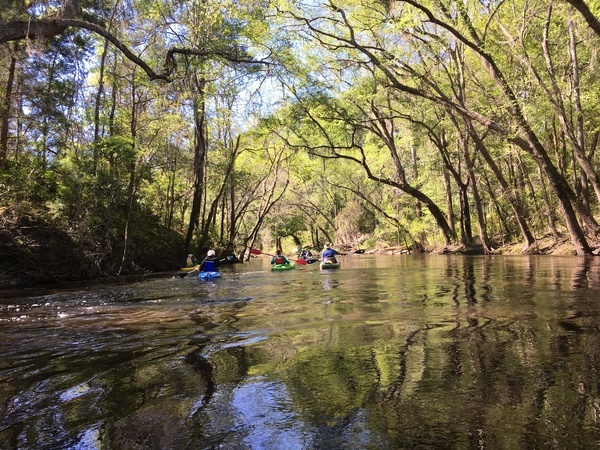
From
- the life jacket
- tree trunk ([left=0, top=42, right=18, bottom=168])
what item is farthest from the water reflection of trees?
tree trunk ([left=0, top=42, right=18, bottom=168])

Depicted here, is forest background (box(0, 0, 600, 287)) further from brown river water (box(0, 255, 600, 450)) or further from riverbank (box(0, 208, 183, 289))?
brown river water (box(0, 255, 600, 450))

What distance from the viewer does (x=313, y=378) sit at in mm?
3740

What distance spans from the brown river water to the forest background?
7390 mm

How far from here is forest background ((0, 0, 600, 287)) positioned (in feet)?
46.9

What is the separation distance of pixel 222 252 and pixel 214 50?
703 inches

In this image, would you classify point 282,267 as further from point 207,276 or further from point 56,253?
point 56,253

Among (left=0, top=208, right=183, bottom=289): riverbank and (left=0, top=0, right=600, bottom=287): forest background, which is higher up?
(left=0, top=0, right=600, bottom=287): forest background

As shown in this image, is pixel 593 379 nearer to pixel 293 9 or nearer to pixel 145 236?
pixel 293 9

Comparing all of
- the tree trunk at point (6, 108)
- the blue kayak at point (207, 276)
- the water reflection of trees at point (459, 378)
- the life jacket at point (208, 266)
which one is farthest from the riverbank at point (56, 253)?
the water reflection of trees at point (459, 378)

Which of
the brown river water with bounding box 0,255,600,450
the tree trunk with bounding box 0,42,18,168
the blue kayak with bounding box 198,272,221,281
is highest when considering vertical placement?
the tree trunk with bounding box 0,42,18,168

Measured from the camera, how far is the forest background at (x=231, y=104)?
14281mm

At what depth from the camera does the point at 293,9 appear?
1748 centimetres

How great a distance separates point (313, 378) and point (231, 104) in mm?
20438

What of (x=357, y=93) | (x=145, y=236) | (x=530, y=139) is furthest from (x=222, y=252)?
(x=530, y=139)
